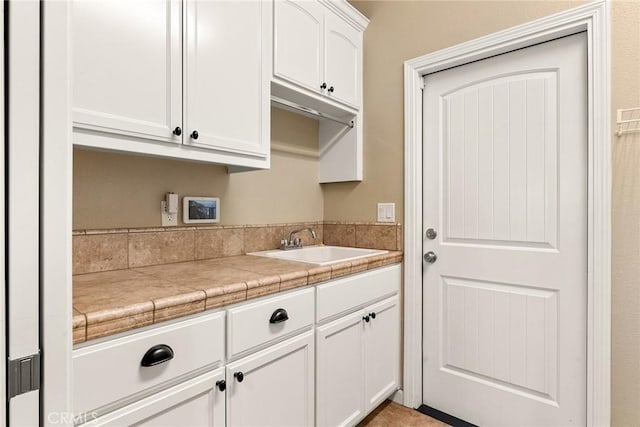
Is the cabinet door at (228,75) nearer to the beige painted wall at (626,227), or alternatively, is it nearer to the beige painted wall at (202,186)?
the beige painted wall at (202,186)

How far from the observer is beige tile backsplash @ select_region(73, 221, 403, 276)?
4.62ft

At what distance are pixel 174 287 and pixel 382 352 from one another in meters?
1.24

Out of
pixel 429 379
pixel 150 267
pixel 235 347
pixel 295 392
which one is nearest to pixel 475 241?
pixel 429 379

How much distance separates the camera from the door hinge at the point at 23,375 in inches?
20.2

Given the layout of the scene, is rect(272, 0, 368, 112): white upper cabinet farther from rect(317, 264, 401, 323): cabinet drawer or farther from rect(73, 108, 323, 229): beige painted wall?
rect(317, 264, 401, 323): cabinet drawer

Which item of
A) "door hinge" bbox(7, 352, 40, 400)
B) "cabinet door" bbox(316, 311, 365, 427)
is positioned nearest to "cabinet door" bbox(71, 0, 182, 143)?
"door hinge" bbox(7, 352, 40, 400)

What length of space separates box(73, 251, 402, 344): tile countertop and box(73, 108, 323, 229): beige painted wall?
0.85ft

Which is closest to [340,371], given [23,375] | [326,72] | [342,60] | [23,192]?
[23,375]

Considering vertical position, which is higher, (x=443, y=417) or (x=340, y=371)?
(x=340, y=371)

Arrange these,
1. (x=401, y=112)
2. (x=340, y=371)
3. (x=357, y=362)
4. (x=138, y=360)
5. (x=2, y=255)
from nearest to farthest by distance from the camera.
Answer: (x=2, y=255)
(x=138, y=360)
(x=340, y=371)
(x=357, y=362)
(x=401, y=112)

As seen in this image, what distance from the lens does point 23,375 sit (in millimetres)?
521

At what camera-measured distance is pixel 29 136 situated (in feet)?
1.71

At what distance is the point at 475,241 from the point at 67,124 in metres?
1.84

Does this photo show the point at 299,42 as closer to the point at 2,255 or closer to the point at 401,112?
the point at 401,112
